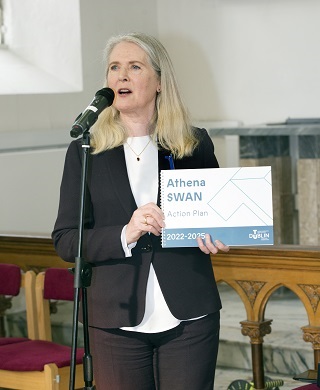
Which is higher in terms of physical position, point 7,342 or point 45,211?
point 45,211

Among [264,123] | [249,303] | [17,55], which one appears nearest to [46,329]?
[249,303]

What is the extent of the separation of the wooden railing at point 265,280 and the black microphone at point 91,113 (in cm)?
207

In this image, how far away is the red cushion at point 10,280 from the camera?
17.2 ft

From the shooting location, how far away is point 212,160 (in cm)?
320

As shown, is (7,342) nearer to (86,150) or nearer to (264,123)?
(86,150)

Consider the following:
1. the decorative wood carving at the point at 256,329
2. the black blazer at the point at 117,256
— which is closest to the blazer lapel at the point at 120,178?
the black blazer at the point at 117,256

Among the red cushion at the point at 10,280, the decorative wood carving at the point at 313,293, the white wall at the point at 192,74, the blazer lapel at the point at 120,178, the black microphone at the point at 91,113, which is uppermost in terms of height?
the white wall at the point at 192,74

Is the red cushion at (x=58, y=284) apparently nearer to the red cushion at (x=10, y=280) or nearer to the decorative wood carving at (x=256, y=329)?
the red cushion at (x=10, y=280)

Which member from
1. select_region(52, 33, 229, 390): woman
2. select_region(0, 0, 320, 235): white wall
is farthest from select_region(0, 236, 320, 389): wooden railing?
select_region(0, 0, 320, 235): white wall

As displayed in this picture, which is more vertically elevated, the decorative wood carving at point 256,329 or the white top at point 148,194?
the white top at point 148,194

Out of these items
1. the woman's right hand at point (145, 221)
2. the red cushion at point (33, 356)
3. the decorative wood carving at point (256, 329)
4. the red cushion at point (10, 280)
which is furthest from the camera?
the red cushion at point (10, 280)

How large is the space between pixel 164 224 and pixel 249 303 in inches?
83.0

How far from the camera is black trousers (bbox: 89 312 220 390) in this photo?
296 cm

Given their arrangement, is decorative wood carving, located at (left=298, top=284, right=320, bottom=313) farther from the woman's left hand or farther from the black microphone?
the black microphone
